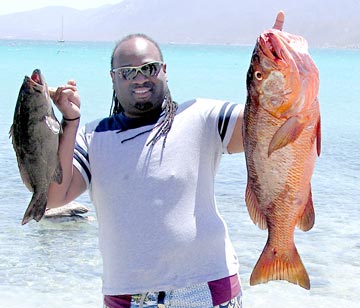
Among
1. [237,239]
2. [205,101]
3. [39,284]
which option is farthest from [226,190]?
[205,101]

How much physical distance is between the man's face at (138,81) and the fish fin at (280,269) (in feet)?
2.98

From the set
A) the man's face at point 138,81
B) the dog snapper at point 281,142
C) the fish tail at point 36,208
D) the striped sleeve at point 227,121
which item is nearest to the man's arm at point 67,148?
the fish tail at point 36,208

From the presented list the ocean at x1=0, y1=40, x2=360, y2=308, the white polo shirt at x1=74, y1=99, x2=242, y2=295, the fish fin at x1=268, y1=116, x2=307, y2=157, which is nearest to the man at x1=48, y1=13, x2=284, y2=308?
the white polo shirt at x1=74, y1=99, x2=242, y2=295

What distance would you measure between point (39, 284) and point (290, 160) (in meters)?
6.23

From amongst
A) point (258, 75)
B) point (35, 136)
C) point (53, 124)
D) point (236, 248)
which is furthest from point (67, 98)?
point (236, 248)

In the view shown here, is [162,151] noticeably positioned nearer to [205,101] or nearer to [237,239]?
[205,101]

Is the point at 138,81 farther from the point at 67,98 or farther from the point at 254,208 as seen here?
the point at 254,208

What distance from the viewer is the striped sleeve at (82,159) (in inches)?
140

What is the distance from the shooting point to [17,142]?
315cm

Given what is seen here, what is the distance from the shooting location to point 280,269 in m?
3.16

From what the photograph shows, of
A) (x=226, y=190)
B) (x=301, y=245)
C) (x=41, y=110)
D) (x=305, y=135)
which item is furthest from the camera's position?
(x=226, y=190)

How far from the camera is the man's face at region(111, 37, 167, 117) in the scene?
11.4ft

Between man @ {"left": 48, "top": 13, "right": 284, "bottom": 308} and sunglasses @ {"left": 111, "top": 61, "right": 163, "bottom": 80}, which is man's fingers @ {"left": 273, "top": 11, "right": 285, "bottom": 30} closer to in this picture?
man @ {"left": 48, "top": 13, "right": 284, "bottom": 308}

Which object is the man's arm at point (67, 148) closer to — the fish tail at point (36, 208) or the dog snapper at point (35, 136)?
the dog snapper at point (35, 136)
